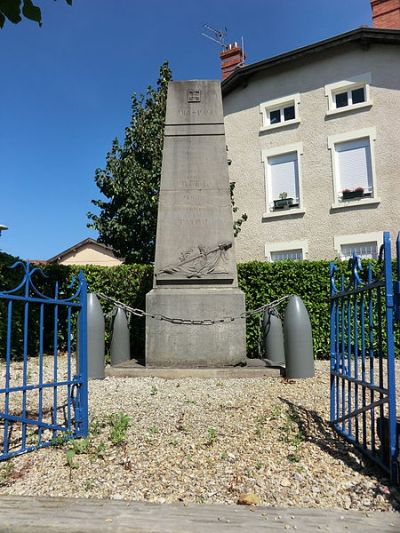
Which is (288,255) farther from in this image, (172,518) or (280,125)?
(172,518)

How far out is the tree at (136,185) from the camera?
1388cm

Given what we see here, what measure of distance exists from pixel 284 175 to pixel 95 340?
1001 cm

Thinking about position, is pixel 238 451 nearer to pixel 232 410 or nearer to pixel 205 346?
pixel 232 410

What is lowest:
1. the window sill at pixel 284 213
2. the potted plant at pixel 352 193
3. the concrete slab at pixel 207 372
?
the concrete slab at pixel 207 372

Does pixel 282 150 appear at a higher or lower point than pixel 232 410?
higher

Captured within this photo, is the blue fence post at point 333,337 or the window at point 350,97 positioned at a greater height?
the window at point 350,97

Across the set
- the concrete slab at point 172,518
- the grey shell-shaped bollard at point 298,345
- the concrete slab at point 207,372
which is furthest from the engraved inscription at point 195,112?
the concrete slab at point 172,518

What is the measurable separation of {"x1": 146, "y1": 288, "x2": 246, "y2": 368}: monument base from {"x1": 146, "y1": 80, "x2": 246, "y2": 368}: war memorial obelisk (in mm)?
13

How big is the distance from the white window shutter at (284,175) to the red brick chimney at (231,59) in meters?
4.92

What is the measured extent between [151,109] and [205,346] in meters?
10.6

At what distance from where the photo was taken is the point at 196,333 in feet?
21.4

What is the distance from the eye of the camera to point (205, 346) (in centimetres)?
652

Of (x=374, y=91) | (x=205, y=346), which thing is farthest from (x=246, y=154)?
(x=205, y=346)

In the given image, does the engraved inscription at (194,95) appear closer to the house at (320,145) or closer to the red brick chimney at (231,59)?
the house at (320,145)
